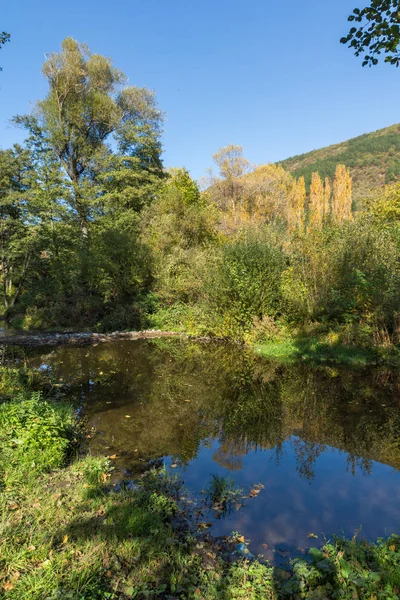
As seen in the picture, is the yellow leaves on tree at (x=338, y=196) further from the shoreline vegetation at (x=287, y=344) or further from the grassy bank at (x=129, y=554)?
the grassy bank at (x=129, y=554)

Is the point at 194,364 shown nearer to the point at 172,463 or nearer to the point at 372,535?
the point at 172,463

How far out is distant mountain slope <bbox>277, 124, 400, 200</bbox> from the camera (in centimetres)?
7450

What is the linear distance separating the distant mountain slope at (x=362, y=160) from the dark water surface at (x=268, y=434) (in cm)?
6779

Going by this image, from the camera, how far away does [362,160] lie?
276ft

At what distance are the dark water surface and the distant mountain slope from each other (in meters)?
67.8

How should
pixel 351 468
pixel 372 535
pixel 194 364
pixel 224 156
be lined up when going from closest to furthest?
1. pixel 372 535
2. pixel 351 468
3. pixel 194 364
4. pixel 224 156

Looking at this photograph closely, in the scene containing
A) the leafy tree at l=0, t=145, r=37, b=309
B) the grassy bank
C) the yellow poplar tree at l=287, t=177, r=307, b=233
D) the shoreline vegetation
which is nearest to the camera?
the grassy bank

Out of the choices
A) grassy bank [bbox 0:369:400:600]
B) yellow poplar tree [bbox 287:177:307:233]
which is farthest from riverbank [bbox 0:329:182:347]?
yellow poplar tree [bbox 287:177:307:233]

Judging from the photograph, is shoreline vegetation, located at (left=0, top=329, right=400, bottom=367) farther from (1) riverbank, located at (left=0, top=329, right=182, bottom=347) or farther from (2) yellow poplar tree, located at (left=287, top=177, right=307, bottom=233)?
(2) yellow poplar tree, located at (left=287, top=177, right=307, bottom=233)

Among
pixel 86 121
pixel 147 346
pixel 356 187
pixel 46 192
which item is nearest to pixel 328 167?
pixel 356 187

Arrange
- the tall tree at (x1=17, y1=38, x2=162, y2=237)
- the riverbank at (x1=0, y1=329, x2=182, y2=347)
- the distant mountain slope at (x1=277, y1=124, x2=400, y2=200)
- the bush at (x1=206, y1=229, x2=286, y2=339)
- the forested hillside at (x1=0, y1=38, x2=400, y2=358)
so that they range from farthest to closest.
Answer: the distant mountain slope at (x1=277, y1=124, x2=400, y2=200) < the tall tree at (x1=17, y1=38, x2=162, y2=237) < the riverbank at (x1=0, y1=329, x2=182, y2=347) < the bush at (x1=206, y1=229, x2=286, y2=339) < the forested hillside at (x1=0, y1=38, x2=400, y2=358)

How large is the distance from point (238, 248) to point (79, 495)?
42.2ft

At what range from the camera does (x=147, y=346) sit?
647 inches

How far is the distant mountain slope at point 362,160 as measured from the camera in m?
74.5
